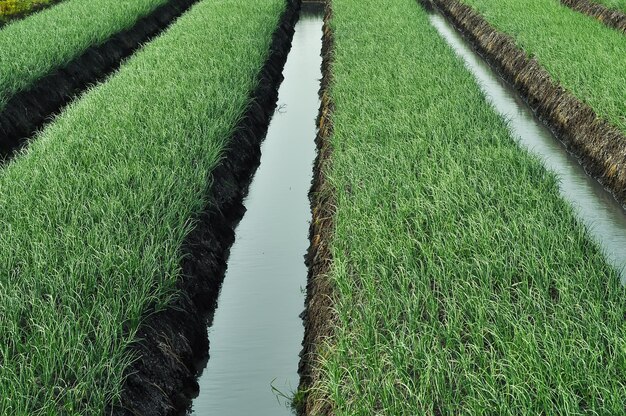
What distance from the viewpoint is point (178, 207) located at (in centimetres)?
603

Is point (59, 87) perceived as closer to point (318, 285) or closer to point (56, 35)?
point (56, 35)

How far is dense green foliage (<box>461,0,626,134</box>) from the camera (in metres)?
8.77

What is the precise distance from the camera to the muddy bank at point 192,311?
14.6ft

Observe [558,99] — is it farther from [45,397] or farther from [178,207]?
[45,397]

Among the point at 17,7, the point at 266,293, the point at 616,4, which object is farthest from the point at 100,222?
the point at 17,7

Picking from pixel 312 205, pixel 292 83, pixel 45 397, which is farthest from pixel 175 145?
pixel 292 83

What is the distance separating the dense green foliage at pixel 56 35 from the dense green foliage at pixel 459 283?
3.86 m

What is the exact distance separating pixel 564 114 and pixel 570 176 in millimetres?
1305

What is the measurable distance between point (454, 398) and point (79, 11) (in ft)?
40.4

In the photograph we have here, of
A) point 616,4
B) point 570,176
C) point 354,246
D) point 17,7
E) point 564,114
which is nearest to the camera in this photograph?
point 354,246

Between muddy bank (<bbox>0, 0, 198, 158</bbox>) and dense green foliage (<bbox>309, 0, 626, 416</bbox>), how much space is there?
3.25 metres

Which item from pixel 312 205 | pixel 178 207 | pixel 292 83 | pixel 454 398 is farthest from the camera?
pixel 292 83

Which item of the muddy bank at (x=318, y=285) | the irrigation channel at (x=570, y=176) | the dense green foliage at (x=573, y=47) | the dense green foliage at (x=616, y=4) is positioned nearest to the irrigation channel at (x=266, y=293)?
the muddy bank at (x=318, y=285)

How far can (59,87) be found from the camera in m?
10.9
